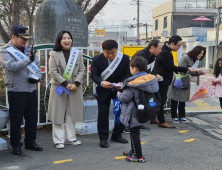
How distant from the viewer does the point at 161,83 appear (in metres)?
6.01

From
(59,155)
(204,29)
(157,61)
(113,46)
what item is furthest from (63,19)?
(204,29)

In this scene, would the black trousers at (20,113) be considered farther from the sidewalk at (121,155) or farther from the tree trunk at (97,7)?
the tree trunk at (97,7)

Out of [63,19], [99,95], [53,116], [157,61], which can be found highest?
[63,19]

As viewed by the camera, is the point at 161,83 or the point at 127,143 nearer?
the point at 127,143

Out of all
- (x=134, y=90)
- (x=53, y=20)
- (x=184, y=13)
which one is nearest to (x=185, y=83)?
(x=134, y=90)

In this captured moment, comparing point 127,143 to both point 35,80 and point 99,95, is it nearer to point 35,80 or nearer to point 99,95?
point 99,95

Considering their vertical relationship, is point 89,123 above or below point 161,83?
below

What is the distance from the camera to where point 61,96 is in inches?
189

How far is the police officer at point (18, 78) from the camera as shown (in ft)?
14.0

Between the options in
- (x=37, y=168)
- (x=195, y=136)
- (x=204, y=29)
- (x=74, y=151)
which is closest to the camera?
(x=37, y=168)

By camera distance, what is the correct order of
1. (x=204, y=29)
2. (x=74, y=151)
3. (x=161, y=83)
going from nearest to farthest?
1. (x=74, y=151)
2. (x=161, y=83)
3. (x=204, y=29)

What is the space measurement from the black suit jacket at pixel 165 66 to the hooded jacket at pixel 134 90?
191 cm

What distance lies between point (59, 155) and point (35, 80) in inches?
42.6

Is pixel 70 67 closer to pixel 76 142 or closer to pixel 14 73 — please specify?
pixel 14 73
